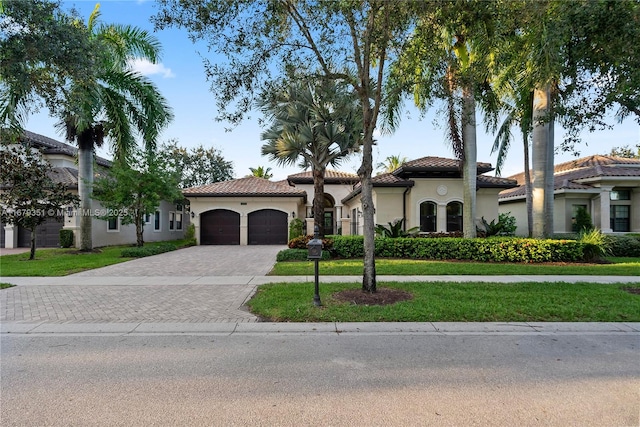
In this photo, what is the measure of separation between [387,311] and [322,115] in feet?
31.2

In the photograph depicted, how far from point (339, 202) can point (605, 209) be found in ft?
57.0

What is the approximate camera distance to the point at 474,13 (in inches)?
259

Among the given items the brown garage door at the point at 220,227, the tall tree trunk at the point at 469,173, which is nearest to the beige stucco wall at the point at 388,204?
the tall tree trunk at the point at 469,173

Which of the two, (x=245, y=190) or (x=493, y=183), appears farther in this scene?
(x=245, y=190)

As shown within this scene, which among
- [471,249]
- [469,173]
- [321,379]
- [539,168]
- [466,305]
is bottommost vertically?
[321,379]

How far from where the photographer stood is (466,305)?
21.1 feet

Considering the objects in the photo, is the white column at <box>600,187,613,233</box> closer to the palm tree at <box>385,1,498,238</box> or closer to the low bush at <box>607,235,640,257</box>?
the low bush at <box>607,235,640,257</box>

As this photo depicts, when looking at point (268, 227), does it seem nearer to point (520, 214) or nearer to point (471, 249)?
point (471, 249)

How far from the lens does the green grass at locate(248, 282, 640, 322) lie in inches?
229

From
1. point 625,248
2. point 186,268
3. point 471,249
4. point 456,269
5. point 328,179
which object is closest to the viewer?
point 456,269

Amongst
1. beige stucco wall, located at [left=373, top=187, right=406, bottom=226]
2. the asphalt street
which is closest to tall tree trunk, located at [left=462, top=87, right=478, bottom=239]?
beige stucco wall, located at [left=373, top=187, right=406, bottom=226]

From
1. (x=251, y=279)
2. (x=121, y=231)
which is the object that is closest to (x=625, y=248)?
(x=251, y=279)

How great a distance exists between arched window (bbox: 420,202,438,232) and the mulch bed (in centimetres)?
999

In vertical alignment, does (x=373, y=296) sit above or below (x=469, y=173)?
below
